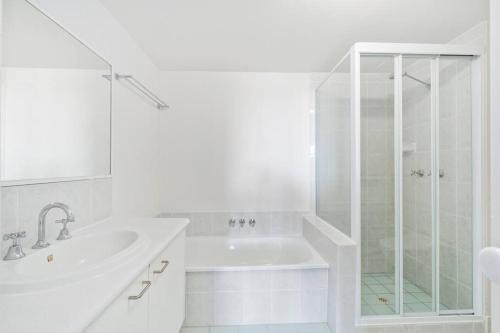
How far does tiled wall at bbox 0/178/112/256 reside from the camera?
3.24 feet

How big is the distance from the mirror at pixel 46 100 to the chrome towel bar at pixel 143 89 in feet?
0.70

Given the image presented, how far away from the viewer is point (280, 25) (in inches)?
74.5

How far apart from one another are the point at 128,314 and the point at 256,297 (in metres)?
1.28

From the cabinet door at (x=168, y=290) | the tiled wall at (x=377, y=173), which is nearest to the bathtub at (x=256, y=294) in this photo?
the cabinet door at (x=168, y=290)

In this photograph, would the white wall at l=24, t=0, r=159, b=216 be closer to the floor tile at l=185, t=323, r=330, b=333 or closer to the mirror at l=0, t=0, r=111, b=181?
the mirror at l=0, t=0, r=111, b=181

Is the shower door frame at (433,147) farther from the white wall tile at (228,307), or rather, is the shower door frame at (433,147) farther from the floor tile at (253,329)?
the white wall tile at (228,307)

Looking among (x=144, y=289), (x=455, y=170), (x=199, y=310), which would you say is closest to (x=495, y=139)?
(x=144, y=289)

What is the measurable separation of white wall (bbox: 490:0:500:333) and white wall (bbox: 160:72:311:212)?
232cm

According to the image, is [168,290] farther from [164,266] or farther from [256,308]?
[256,308]

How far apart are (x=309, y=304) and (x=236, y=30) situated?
2.20 meters

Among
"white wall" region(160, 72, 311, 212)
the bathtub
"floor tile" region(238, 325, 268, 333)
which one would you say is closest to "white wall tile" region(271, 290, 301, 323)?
the bathtub

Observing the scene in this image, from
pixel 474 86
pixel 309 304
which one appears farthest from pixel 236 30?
pixel 309 304

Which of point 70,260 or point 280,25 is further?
point 280,25

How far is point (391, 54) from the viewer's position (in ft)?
6.02
